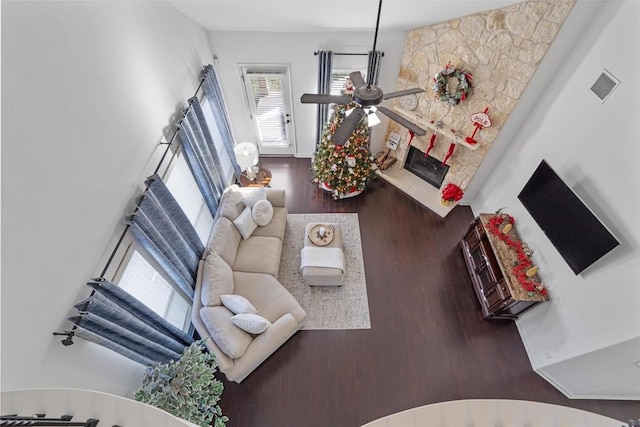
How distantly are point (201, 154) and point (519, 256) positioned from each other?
438 cm

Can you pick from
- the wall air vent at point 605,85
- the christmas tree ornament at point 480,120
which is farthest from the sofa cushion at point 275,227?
the wall air vent at point 605,85

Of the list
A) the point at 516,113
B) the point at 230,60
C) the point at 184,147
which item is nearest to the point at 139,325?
the point at 184,147

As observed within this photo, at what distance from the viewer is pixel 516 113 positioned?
4094 mm

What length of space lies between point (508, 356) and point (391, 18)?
15.4 ft

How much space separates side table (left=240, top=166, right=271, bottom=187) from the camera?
18.3 feet

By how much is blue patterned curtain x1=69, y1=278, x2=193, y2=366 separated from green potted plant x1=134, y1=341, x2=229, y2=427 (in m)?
0.21

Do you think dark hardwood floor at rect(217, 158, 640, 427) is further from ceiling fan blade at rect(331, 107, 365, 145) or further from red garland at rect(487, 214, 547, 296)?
ceiling fan blade at rect(331, 107, 365, 145)

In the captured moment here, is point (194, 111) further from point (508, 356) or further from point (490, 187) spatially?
point (508, 356)

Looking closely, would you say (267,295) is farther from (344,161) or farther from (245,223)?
(344,161)

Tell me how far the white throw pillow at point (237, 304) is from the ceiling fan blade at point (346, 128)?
2323 mm

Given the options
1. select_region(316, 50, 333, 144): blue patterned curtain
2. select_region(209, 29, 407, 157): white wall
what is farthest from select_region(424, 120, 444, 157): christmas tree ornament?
select_region(316, 50, 333, 144): blue patterned curtain

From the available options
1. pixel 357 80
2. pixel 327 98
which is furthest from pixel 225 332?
pixel 357 80

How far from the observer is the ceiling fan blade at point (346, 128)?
240cm

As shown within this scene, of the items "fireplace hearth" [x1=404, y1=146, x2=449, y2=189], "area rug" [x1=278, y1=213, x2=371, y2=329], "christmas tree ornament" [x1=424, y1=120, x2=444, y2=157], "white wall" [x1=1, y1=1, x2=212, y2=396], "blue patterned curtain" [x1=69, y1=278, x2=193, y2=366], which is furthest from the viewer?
"fireplace hearth" [x1=404, y1=146, x2=449, y2=189]
